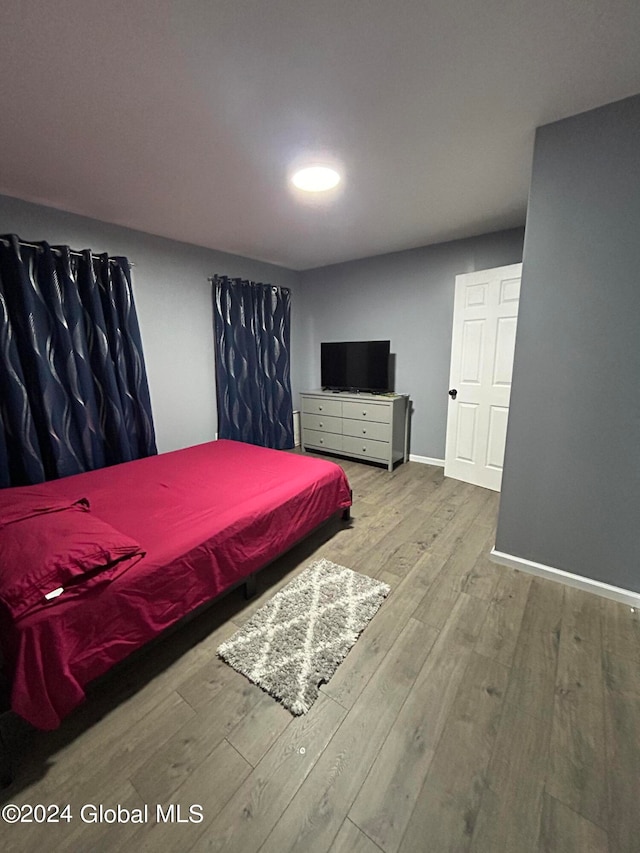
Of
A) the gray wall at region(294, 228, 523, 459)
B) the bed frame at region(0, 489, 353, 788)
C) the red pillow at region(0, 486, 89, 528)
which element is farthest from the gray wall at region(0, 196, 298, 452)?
the bed frame at region(0, 489, 353, 788)

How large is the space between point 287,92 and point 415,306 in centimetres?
263

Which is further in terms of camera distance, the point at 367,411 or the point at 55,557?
the point at 367,411

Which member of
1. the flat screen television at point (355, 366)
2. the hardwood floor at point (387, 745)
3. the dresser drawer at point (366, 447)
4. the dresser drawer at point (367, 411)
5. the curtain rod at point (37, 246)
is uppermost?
the curtain rod at point (37, 246)

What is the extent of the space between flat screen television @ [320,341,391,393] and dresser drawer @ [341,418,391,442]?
1.50ft

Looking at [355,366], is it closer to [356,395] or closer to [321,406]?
[356,395]

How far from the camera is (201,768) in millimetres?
1113

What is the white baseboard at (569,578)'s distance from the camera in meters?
1.77

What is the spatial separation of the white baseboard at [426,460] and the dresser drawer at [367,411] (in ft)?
2.33

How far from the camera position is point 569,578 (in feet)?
6.28

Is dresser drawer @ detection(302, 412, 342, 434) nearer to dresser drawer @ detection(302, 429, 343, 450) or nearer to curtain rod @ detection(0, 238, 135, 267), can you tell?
dresser drawer @ detection(302, 429, 343, 450)

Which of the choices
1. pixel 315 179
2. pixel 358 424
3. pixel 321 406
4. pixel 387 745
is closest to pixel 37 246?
pixel 315 179

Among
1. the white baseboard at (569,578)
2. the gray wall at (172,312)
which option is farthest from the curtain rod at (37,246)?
the white baseboard at (569,578)

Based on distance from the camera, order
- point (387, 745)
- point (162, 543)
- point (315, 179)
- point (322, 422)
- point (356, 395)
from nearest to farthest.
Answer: point (387, 745) < point (162, 543) < point (315, 179) < point (356, 395) < point (322, 422)

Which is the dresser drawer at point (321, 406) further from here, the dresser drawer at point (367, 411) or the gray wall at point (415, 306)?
the gray wall at point (415, 306)
